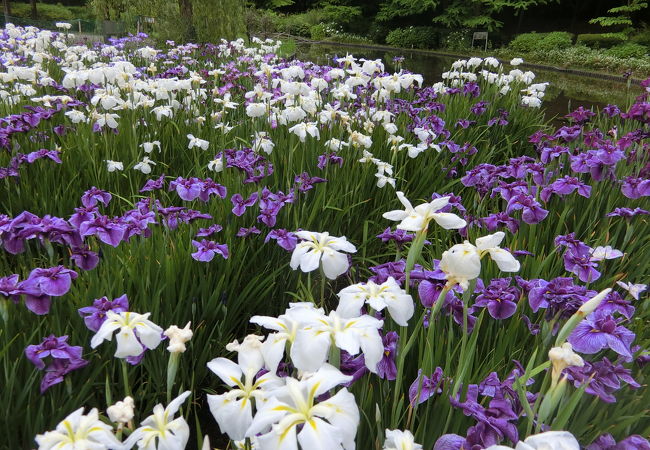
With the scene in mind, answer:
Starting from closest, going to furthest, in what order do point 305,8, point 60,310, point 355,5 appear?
1. point 60,310
2. point 355,5
3. point 305,8

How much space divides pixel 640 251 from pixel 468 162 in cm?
189

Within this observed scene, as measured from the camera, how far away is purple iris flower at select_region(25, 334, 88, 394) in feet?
4.26

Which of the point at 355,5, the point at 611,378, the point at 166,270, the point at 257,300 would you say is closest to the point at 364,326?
the point at 611,378

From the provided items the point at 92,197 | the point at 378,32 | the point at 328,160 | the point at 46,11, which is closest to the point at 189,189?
the point at 92,197

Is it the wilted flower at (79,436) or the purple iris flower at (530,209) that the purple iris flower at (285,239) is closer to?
the purple iris flower at (530,209)

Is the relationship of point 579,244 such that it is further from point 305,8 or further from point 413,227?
point 305,8

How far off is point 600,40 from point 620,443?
2818cm

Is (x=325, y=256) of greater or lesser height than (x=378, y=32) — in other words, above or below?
below

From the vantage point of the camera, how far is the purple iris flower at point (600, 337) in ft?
4.12

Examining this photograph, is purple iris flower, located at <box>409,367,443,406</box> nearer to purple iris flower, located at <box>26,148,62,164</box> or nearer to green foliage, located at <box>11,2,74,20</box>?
purple iris flower, located at <box>26,148,62,164</box>

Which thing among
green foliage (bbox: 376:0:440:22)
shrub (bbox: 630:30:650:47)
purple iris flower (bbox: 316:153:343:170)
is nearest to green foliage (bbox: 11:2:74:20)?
green foliage (bbox: 376:0:440:22)

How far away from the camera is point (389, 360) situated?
1.33 m

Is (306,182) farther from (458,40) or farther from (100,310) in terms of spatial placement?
(458,40)

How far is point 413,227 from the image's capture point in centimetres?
115
